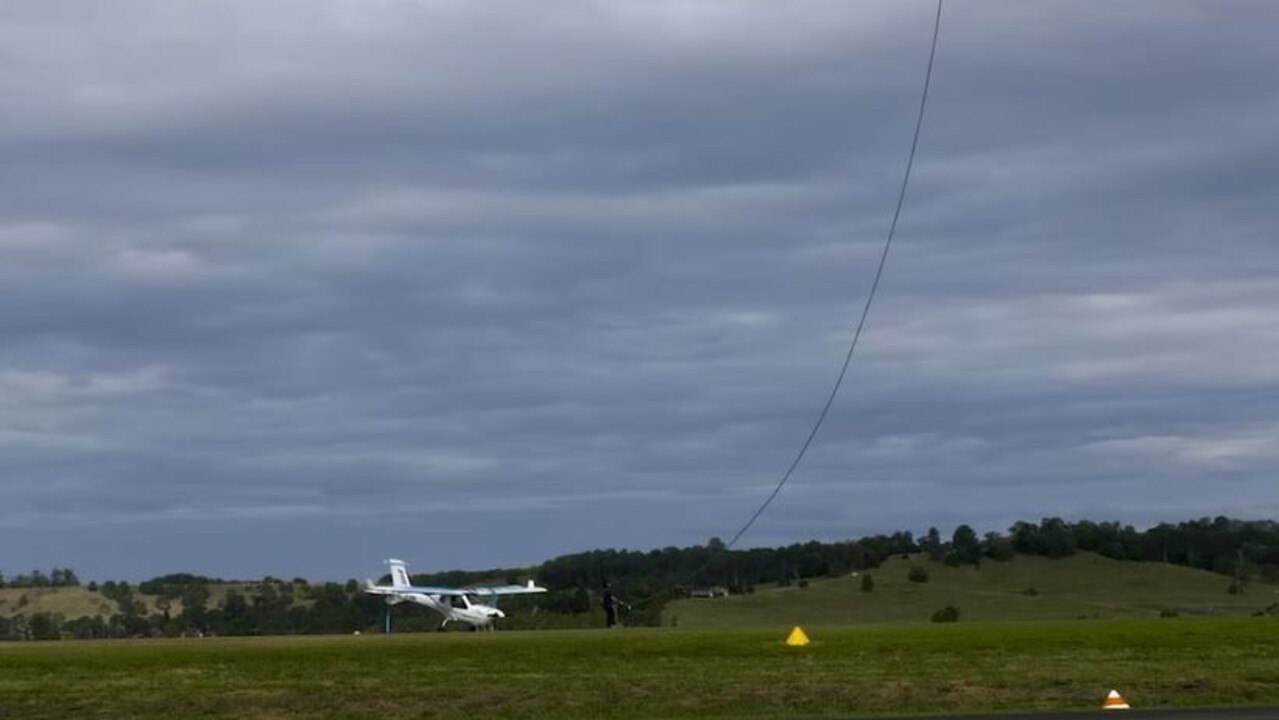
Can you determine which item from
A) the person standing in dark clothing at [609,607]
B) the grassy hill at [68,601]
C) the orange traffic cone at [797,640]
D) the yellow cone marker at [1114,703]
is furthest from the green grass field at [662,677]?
the grassy hill at [68,601]

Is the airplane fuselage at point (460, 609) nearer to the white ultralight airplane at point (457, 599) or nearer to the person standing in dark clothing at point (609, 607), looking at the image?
the white ultralight airplane at point (457, 599)

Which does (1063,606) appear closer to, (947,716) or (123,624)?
(123,624)

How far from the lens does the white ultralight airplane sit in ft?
349

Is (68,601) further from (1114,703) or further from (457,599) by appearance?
(1114,703)

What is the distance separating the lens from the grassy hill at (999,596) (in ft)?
359

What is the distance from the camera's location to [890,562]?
477ft

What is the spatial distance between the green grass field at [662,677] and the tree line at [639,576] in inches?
2355

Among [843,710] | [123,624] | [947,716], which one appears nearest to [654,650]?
[843,710]

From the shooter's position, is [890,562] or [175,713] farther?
[890,562]

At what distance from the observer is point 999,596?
12738cm

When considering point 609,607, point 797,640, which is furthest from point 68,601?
point 797,640

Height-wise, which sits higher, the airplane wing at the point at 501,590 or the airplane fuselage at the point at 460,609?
the airplane wing at the point at 501,590

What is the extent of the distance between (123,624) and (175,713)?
8729cm

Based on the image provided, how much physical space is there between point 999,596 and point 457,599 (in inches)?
1491
